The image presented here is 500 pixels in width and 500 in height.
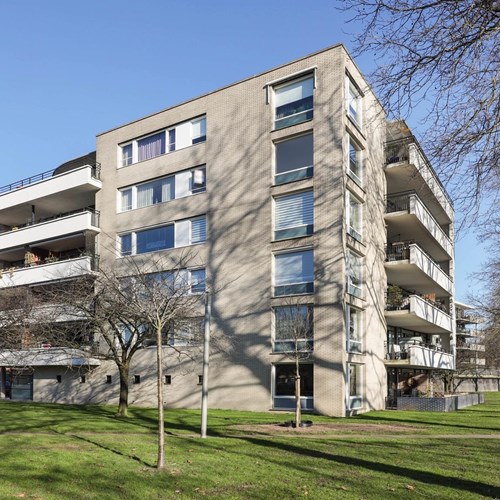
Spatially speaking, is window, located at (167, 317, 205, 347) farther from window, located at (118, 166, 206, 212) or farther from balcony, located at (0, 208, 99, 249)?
balcony, located at (0, 208, 99, 249)

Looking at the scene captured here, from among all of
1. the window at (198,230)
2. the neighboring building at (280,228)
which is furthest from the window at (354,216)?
the window at (198,230)

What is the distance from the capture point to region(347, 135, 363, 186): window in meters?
27.3

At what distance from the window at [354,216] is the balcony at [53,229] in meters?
15.3

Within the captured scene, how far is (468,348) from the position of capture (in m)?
74.8

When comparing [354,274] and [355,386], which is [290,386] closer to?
[355,386]

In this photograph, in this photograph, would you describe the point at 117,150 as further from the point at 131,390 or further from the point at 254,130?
the point at 131,390

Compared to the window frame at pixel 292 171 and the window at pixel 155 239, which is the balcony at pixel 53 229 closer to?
the window at pixel 155 239

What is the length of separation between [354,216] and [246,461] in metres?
17.5

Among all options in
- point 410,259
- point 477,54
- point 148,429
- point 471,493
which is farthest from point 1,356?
point 477,54

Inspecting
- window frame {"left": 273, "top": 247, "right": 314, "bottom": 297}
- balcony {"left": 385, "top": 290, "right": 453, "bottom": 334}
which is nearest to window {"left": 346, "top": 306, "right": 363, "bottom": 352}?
window frame {"left": 273, "top": 247, "right": 314, "bottom": 297}

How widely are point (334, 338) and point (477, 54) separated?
17.5m

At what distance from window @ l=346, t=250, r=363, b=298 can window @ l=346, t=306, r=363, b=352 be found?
2.84 feet

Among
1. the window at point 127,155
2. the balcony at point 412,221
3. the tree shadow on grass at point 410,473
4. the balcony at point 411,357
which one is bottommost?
the tree shadow on grass at point 410,473

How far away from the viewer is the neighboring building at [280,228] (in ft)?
82.8
